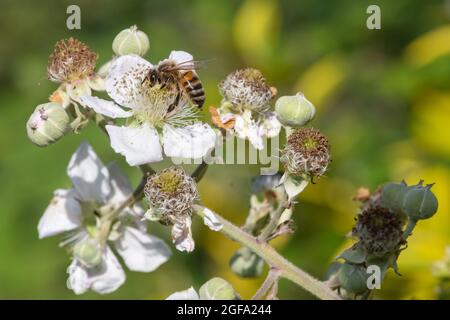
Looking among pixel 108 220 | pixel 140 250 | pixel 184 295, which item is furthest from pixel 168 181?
pixel 140 250

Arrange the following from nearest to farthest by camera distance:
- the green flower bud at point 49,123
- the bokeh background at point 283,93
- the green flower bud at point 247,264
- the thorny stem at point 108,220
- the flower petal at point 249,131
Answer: the green flower bud at point 49,123, the flower petal at point 249,131, the thorny stem at point 108,220, the green flower bud at point 247,264, the bokeh background at point 283,93

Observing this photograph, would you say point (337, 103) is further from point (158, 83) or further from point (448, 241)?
point (158, 83)

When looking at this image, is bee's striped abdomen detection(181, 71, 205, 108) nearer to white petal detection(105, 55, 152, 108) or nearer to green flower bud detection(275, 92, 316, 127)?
white petal detection(105, 55, 152, 108)

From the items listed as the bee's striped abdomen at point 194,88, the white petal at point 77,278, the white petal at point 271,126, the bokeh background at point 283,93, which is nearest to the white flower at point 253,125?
the white petal at point 271,126

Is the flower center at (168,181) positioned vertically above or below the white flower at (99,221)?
above

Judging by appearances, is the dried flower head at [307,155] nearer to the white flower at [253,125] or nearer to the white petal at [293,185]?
the white petal at [293,185]

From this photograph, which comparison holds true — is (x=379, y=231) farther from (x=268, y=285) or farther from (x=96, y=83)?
(x=96, y=83)

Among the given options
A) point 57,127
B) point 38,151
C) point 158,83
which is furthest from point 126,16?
point 57,127
